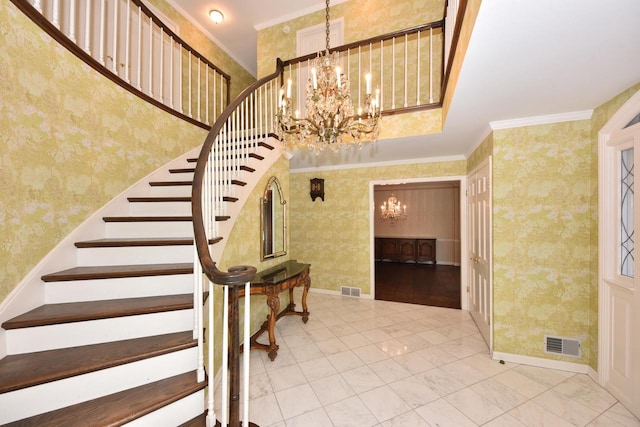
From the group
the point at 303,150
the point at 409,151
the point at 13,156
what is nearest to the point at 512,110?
the point at 409,151

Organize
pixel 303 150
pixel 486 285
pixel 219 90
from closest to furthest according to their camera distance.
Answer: pixel 486 285 → pixel 303 150 → pixel 219 90

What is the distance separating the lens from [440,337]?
2.96m

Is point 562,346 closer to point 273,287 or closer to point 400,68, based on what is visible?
point 273,287

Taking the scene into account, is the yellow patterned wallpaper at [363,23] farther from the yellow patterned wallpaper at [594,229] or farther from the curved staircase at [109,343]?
the curved staircase at [109,343]

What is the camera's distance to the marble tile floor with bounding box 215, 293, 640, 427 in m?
1.77

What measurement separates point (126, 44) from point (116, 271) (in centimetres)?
264

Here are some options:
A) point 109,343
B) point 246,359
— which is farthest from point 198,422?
point 109,343

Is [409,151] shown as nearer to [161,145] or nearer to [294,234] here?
[294,234]

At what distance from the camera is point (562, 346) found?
2324 mm

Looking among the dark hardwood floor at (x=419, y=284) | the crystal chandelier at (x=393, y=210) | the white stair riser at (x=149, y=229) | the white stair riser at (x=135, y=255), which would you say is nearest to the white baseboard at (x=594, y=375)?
the dark hardwood floor at (x=419, y=284)

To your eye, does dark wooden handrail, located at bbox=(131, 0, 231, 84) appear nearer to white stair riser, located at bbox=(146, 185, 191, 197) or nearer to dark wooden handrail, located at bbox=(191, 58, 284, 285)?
white stair riser, located at bbox=(146, 185, 191, 197)

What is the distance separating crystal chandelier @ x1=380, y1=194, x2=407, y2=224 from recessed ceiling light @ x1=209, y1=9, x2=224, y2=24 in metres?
5.87

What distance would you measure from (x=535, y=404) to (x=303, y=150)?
3.56 metres

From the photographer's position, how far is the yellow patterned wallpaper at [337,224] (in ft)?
14.6
